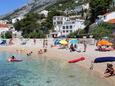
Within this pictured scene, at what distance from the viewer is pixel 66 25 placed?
109188mm

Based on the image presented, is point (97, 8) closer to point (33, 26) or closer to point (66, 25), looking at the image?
point (66, 25)

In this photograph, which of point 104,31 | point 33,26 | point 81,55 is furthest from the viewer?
point 33,26

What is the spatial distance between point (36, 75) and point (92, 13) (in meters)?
63.4

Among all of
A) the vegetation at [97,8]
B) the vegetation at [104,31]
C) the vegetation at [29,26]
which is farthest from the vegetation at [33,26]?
the vegetation at [104,31]

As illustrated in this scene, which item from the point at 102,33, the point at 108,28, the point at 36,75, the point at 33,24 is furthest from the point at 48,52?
the point at 33,24

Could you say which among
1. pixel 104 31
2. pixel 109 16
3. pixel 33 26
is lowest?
pixel 104 31

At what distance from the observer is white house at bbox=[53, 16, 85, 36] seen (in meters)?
104

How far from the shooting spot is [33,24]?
118 metres

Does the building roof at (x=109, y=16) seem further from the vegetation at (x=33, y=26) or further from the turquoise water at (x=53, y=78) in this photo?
the turquoise water at (x=53, y=78)

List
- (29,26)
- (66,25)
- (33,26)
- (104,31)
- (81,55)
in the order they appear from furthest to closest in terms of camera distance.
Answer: (29,26) → (33,26) → (66,25) → (104,31) → (81,55)

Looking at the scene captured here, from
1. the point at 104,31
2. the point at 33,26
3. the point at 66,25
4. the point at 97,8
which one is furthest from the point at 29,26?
the point at 104,31

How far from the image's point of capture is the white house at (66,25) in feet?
343

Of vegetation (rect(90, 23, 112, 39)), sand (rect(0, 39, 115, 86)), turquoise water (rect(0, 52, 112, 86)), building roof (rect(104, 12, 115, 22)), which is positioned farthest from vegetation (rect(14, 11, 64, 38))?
turquoise water (rect(0, 52, 112, 86))

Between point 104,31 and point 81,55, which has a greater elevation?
point 104,31
